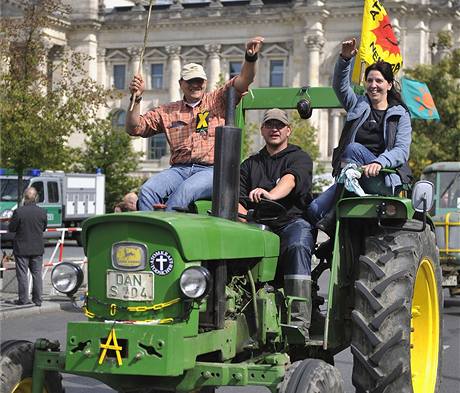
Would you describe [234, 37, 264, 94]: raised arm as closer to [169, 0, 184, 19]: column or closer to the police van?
the police van

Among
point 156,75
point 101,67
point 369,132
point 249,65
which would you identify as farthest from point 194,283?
point 101,67

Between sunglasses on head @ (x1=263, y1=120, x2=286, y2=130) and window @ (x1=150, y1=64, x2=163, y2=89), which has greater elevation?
window @ (x1=150, y1=64, x2=163, y2=89)

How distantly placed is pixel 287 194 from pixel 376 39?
9.64 ft

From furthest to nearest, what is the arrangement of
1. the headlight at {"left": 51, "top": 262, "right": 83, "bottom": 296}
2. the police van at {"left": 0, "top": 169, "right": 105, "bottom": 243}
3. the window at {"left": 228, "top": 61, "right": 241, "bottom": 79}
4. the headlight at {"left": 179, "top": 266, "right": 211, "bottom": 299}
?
the window at {"left": 228, "top": 61, "right": 241, "bottom": 79}
the police van at {"left": 0, "top": 169, "right": 105, "bottom": 243}
the headlight at {"left": 51, "top": 262, "right": 83, "bottom": 296}
the headlight at {"left": 179, "top": 266, "right": 211, "bottom": 299}

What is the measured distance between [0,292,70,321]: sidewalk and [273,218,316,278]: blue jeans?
32.4 feet

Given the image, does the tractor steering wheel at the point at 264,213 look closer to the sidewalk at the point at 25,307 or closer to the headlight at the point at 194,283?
the headlight at the point at 194,283

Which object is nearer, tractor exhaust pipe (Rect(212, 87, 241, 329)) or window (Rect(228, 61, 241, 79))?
tractor exhaust pipe (Rect(212, 87, 241, 329))

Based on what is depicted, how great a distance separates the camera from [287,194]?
7.07m

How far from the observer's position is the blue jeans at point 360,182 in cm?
725

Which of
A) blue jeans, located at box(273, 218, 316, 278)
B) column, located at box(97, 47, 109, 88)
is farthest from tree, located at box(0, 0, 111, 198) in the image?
column, located at box(97, 47, 109, 88)

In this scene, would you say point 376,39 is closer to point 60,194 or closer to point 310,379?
point 310,379

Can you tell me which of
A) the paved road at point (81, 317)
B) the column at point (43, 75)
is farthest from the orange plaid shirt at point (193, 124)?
the column at point (43, 75)

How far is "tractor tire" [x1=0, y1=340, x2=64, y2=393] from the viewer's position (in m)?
6.02

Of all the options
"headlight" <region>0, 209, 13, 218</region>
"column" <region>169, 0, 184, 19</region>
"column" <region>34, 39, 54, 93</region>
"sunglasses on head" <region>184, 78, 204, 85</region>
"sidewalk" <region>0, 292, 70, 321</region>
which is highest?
"column" <region>169, 0, 184, 19</region>
